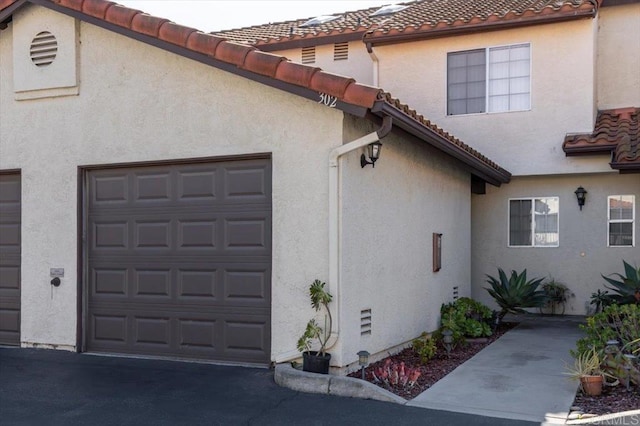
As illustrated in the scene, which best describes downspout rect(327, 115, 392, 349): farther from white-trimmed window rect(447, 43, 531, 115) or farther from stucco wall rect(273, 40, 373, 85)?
stucco wall rect(273, 40, 373, 85)

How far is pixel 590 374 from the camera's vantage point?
7.14 metres

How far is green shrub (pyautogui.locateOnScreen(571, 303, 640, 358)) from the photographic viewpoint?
780cm

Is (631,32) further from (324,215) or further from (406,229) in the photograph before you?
(324,215)

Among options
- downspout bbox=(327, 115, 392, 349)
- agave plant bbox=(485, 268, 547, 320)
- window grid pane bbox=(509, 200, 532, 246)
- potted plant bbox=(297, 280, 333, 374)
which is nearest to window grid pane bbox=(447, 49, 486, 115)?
window grid pane bbox=(509, 200, 532, 246)

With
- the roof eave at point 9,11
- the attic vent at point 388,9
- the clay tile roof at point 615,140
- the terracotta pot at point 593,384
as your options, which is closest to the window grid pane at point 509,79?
the clay tile roof at point 615,140

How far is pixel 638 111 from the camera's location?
45.8ft

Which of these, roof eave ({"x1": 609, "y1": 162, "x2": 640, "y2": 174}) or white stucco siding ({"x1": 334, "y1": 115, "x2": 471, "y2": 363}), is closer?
white stucco siding ({"x1": 334, "y1": 115, "x2": 471, "y2": 363})

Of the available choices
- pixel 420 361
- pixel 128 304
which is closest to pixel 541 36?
pixel 420 361

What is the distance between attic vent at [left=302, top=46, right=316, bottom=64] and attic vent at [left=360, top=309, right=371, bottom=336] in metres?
9.70

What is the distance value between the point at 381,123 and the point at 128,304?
13.4 ft

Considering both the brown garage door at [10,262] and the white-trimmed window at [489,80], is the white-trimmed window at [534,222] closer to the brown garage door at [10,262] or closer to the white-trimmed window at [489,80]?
the white-trimmed window at [489,80]

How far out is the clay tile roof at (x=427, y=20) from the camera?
13.6 m

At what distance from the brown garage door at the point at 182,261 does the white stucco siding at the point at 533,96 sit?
7.36m

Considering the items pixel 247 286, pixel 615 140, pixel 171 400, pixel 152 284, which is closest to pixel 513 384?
pixel 247 286
